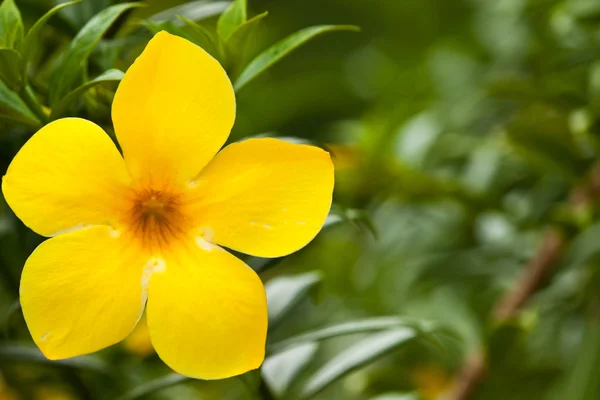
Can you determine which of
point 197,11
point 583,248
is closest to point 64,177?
point 197,11

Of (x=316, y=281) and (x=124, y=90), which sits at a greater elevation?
(x=124, y=90)

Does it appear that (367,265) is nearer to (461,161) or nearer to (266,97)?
(461,161)

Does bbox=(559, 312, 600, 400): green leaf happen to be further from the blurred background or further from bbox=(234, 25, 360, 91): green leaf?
bbox=(234, 25, 360, 91): green leaf

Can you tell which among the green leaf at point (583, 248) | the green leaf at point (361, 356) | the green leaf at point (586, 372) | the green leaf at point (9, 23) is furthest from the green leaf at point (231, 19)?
the green leaf at point (586, 372)

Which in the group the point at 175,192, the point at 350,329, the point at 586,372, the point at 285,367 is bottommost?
the point at 586,372

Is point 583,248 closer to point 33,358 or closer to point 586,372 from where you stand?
point 586,372

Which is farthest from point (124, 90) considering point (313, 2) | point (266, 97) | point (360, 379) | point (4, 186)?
point (313, 2)
